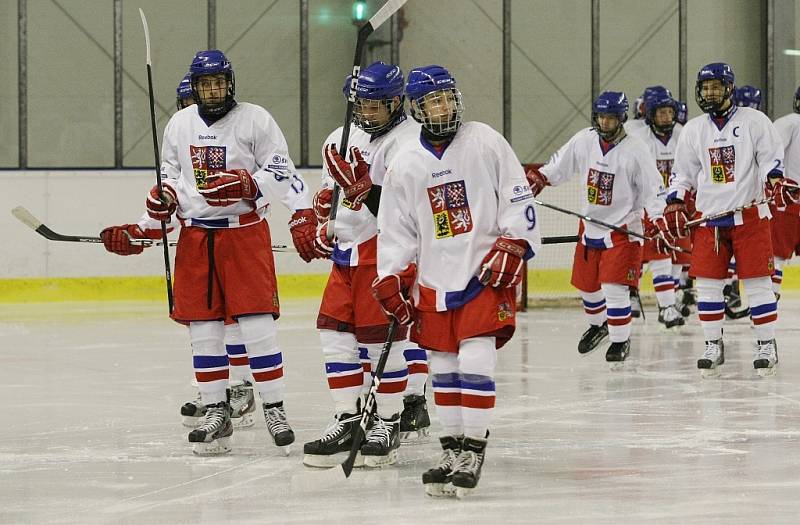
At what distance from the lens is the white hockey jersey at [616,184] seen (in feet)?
21.2

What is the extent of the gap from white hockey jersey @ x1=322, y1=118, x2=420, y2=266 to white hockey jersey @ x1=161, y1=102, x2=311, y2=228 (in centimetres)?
18

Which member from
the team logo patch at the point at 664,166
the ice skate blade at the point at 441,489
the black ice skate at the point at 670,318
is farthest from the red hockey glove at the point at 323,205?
the team logo patch at the point at 664,166

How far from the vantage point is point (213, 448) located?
4.21 metres

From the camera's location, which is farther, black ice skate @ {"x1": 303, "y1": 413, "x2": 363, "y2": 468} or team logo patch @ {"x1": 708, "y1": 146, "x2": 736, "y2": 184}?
team logo patch @ {"x1": 708, "y1": 146, "x2": 736, "y2": 184}

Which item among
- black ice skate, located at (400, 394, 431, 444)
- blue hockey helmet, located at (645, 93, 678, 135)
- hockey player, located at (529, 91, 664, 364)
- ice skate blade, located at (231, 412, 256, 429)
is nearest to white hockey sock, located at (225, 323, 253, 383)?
ice skate blade, located at (231, 412, 256, 429)

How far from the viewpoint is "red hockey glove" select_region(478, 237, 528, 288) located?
3469 millimetres

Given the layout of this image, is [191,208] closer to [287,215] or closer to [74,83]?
[287,215]

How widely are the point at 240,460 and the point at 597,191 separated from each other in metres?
3.05

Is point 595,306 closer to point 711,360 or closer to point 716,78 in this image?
point 711,360

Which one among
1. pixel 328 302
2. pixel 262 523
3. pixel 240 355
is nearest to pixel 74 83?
pixel 240 355

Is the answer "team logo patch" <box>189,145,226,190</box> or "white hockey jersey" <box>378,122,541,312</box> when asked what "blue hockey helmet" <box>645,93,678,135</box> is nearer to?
"team logo patch" <box>189,145,226,190</box>

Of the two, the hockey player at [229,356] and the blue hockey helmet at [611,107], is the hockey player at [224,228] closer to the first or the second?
the hockey player at [229,356]

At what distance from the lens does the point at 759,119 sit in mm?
5773

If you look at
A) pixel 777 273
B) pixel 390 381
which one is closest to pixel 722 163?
pixel 777 273
